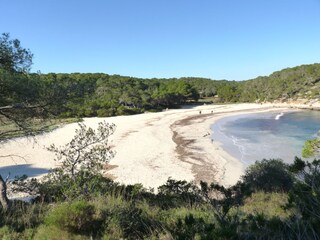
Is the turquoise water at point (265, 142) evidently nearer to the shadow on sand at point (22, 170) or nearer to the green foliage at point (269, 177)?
the green foliage at point (269, 177)

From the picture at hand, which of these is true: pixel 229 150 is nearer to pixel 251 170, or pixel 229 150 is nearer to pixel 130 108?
pixel 251 170

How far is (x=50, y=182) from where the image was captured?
848 cm

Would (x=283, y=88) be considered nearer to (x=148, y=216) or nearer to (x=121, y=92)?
(x=121, y=92)

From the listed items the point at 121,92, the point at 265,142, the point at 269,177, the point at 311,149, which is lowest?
the point at 265,142

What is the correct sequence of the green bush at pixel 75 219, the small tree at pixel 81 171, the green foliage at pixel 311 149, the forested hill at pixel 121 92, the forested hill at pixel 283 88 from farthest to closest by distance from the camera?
1. the forested hill at pixel 283 88
2. the small tree at pixel 81 171
3. the forested hill at pixel 121 92
4. the green foliage at pixel 311 149
5. the green bush at pixel 75 219

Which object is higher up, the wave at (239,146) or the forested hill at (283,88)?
the forested hill at (283,88)

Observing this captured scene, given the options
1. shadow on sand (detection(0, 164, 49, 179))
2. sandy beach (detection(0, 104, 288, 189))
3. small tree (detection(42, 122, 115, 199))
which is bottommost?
sandy beach (detection(0, 104, 288, 189))

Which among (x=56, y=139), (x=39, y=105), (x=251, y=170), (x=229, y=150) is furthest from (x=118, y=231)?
(x=56, y=139)

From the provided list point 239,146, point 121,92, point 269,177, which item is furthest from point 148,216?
point 121,92

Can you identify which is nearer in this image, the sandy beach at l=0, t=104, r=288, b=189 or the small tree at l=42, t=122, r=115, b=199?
the small tree at l=42, t=122, r=115, b=199

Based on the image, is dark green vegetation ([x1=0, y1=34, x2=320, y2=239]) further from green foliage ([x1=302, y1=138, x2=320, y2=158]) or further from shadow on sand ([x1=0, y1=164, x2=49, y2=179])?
shadow on sand ([x1=0, y1=164, x2=49, y2=179])

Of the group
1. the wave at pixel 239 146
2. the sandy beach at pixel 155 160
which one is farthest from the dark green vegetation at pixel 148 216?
the wave at pixel 239 146

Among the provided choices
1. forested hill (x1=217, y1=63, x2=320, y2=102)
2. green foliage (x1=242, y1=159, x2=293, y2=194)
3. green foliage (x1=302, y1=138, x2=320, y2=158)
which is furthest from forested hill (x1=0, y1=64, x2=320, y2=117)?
green foliage (x1=242, y1=159, x2=293, y2=194)

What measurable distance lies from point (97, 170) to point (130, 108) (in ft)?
200
